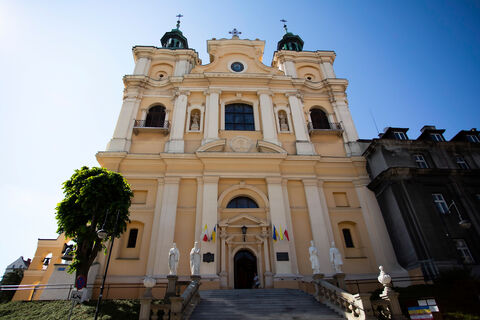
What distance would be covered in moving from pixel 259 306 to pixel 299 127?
13.9 metres

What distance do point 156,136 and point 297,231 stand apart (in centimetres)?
1171

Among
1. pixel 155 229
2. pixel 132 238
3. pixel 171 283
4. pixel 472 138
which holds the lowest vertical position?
pixel 171 283

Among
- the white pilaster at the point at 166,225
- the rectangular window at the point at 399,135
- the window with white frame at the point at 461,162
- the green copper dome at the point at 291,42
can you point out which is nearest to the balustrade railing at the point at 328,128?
the rectangular window at the point at 399,135

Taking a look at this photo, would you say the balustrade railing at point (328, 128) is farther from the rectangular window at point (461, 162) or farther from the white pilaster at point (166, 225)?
the white pilaster at point (166, 225)

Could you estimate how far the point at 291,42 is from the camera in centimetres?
3117

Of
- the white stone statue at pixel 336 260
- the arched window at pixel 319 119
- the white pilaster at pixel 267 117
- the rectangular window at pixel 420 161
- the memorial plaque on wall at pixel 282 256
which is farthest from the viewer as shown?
the arched window at pixel 319 119

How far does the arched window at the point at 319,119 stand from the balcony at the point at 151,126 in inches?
448

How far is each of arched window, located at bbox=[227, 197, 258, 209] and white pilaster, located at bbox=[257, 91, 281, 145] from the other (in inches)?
185

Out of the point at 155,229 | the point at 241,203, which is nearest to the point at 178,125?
the point at 241,203

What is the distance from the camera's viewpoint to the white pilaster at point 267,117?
20625mm

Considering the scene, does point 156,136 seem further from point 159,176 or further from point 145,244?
point 145,244

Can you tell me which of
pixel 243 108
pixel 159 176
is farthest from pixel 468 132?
pixel 159 176

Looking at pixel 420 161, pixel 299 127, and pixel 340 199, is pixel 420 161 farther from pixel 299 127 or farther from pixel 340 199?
pixel 299 127

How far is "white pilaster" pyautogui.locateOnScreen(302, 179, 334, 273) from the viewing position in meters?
15.9
